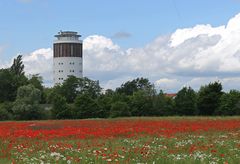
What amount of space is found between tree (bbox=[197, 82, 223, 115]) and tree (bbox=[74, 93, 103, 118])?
18.0 m

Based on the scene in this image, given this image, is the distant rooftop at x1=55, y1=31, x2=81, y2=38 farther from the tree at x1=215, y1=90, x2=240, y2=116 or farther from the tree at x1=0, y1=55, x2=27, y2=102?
the tree at x1=215, y1=90, x2=240, y2=116

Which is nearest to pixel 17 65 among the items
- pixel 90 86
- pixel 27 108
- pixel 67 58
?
pixel 67 58

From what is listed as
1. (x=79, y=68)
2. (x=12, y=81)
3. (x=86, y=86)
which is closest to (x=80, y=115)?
(x=12, y=81)

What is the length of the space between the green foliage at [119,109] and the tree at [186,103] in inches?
392

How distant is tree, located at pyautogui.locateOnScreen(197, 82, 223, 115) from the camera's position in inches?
3386

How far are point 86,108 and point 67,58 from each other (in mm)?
79814

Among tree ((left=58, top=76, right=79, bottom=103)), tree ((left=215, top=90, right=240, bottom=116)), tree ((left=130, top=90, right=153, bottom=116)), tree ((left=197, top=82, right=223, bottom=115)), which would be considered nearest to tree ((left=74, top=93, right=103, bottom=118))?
tree ((left=130, top=90, right=153, bottom=116))

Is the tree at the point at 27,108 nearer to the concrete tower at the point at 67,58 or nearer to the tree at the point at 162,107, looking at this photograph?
the tree at the point at 162,107

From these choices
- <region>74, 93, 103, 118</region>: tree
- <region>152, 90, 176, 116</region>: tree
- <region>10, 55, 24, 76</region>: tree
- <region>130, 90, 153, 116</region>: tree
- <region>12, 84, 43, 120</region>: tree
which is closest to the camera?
<region>12, 84, 43, 120</region>: tree

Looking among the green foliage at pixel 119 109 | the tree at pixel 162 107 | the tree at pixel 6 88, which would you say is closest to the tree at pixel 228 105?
the tree at pixel 162 107

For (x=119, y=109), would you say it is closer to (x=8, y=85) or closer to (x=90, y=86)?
(x=8, y=85)

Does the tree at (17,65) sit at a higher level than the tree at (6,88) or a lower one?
higher

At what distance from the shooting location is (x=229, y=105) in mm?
83812

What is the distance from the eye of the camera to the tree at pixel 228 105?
8350 cm
